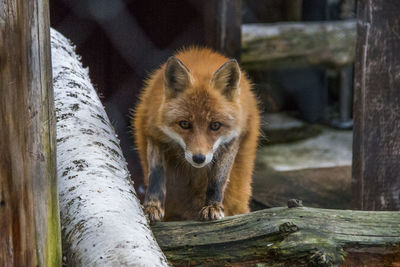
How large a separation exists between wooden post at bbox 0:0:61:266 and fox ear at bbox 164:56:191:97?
81 cm

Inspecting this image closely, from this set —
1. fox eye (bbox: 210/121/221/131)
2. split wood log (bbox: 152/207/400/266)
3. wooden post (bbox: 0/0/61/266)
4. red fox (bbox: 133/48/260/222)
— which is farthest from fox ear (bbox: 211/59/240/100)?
wooden post (bbox: 0/0/61/266)

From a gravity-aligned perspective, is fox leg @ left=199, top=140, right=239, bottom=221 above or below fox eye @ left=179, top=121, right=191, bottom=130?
below

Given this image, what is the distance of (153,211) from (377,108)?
1.08 meters

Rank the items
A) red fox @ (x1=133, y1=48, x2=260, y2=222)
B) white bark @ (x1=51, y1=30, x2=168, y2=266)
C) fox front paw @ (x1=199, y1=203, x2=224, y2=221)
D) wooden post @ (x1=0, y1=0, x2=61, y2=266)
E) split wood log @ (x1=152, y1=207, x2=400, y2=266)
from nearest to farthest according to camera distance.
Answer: wooden post @ (x1=0, y1=0, x2=61, y2=266), white bark @ (x1=51, y1=30, x2=168, y2=266), split wood log @ (x1=152, y1=207, x2=400, y2=266), fox front paw @ (x1=199, y1=203, x2=224, y2=221), red fox @ (x1=133, y1=48, x2=260, y2=222)

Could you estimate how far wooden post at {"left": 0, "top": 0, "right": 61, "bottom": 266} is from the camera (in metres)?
0.97

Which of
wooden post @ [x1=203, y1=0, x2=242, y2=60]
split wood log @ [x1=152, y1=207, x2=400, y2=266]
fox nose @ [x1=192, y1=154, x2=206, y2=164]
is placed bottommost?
split wood log @ [x1=152, y1=207, x2=400, y2=266]

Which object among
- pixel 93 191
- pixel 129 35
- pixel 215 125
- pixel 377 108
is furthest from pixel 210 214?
pixel 129 35

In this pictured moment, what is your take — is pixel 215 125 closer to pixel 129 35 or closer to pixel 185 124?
pixel 185 124

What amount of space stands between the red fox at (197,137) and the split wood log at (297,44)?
174cm

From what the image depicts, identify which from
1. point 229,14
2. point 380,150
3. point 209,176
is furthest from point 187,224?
point 229,14

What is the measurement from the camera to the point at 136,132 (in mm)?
2240

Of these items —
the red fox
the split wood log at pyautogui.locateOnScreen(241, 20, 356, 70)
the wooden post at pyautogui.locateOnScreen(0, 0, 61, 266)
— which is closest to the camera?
the wooden post at pyautogui.locateOnScreen(0, 0, 61, 266)

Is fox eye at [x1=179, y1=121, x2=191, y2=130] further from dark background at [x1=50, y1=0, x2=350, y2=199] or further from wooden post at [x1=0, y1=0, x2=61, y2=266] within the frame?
dark background at [x1=50, y1=0, x2=350, y2=199]

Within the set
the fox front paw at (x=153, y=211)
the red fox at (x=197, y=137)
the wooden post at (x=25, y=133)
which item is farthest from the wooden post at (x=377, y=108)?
the wooden post at (x=25, y=133)
